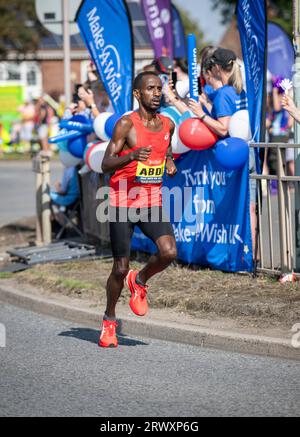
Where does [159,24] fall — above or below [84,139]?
above

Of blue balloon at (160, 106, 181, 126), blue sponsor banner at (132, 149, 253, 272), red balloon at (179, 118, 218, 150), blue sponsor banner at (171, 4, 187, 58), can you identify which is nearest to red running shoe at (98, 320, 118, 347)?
blue sponsor banner at (132, 149, 253, 272)

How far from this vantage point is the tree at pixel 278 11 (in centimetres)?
4746

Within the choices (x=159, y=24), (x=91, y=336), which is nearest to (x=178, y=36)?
(x=159, y=24)

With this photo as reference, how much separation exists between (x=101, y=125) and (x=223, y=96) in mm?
1799

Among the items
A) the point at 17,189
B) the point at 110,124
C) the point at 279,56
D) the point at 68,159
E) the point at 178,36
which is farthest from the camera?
the point at 17,189

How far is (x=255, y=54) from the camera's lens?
30.3 feet

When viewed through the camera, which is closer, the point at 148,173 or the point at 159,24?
the point at 148,173

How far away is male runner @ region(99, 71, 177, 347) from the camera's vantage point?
7.20 m

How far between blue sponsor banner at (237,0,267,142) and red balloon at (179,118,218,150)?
1.36ft

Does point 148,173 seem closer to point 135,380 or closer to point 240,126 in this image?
point 135,380

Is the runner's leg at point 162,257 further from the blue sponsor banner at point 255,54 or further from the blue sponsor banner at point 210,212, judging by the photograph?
the blue sponsor banner at point 255,54

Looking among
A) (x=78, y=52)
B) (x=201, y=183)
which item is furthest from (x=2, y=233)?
(x=78, y=52)

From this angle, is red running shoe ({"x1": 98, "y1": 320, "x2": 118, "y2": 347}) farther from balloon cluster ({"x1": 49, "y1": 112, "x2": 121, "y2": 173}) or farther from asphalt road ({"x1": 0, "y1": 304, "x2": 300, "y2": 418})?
balloon cluster ({"x1": 49, "y1": 112, "x2": 121, "y2": 173})

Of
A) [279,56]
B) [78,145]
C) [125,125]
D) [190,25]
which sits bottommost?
[78,145]
